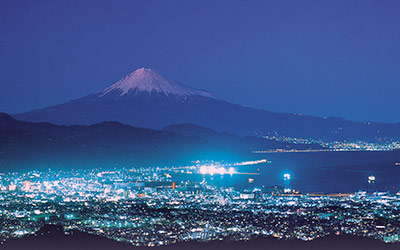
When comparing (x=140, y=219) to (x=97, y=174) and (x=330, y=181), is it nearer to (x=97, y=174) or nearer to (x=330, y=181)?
(x=330, y=181)

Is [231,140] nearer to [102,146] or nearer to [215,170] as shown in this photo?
[102,146]

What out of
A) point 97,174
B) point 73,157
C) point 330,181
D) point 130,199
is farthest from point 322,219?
point 73,157

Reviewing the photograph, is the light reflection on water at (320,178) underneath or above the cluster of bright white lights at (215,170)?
underneath

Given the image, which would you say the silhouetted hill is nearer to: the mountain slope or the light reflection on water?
the mountain slope

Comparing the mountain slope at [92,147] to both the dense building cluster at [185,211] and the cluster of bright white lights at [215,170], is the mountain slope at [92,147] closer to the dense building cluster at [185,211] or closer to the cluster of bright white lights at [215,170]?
the cluster of bright white lights at [215,170]

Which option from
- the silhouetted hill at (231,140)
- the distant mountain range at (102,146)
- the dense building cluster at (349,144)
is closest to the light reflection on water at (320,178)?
the distant mountain range at (102,146)

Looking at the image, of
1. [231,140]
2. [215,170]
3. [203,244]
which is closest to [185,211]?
[203,244]

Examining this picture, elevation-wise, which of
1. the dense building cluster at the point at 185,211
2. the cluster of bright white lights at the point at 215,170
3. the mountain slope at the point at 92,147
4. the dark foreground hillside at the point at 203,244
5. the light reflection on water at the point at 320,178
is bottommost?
the dark foreground hillside at the point at 203,244

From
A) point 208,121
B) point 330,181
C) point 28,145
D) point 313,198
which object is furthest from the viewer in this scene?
point 208,121
